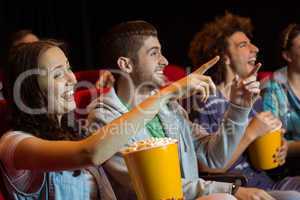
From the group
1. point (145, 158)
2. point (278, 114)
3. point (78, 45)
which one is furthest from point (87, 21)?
point (145, 158)

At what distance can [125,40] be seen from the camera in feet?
5.82

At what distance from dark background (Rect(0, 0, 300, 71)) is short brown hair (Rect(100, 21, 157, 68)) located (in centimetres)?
163

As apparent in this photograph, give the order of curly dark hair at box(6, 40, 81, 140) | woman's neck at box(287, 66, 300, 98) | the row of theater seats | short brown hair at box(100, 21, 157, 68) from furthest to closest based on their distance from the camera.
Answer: woman's neck at box(287, 66, 300, 98) < short brown hair at box(100, 21, 157, 68) < the row of theater seats < curly dark hair at box(6, 40, 81, 140)

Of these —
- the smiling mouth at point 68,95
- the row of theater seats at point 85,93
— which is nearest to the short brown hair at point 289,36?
the row of theater seats at point 85,93

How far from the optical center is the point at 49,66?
4.69ft

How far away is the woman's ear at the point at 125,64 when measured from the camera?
5.80 feet

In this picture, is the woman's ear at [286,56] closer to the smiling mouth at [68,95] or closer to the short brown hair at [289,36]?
the short brown hair at [289,36]

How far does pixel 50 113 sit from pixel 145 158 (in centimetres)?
29

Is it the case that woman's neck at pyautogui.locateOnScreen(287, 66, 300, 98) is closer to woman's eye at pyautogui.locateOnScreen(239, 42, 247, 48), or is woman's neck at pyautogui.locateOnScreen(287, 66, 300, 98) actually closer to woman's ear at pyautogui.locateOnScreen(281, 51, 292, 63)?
woman's ear at pyautogui.locateOnScreen(281, 51, 292, 63)

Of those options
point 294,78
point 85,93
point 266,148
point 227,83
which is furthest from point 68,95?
point 294,78

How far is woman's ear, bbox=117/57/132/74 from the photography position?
1767 millimetres

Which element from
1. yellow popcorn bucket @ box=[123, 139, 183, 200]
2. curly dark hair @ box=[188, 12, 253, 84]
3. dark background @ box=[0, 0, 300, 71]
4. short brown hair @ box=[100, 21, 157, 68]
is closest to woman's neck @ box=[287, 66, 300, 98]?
curly dark hair @ box=[188, 12, 253, 84]

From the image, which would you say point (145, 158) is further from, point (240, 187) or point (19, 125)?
point (240, 187)

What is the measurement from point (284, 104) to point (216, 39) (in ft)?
1.26
